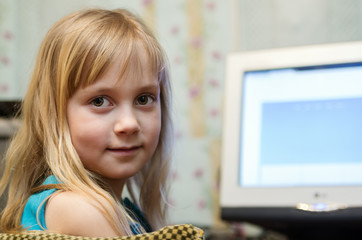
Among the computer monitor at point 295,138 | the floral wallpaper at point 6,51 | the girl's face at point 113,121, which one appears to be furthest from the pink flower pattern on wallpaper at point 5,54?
the girl's face at point 113,121

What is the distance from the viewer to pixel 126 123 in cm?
77

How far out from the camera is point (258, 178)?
1.14 meters

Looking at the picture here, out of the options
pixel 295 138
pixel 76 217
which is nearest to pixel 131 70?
pixel 76 217

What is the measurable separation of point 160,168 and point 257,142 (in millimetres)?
254

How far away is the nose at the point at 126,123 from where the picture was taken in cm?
77

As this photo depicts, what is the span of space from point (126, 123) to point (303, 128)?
495 millimetres

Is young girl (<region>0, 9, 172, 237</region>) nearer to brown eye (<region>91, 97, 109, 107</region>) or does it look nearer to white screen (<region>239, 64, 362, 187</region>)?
brown eye (<region>91, 97, 109, 107</region>)

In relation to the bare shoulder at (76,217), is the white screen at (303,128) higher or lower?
higher

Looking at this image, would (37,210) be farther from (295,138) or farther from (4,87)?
(4,87)

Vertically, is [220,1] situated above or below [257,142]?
above

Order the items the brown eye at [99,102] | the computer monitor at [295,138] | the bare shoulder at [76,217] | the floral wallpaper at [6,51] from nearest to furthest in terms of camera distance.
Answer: the bare shoulder at [76,217] → the brown eye at [99,102] → the computer monitor at [295,138] → the floral wallpaper at [6,51]

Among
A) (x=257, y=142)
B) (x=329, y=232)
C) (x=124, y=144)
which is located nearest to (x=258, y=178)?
(x=257, y=142)

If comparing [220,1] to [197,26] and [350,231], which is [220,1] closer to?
[197,26]

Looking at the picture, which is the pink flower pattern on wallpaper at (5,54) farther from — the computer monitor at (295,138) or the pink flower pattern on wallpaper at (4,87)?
the computer monitor at (295,138)
